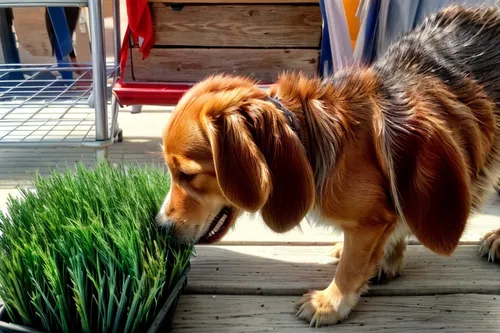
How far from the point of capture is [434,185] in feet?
4.53

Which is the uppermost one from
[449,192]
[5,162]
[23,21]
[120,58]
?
[449,192]

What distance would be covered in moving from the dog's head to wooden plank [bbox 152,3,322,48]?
1570 mm

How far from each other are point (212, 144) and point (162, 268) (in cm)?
34

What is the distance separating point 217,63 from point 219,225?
1747 millimetres

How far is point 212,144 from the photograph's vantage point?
1250 millimetres

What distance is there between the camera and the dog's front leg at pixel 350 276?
1462 mm

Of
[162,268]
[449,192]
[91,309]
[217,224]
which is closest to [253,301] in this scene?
[217,224]

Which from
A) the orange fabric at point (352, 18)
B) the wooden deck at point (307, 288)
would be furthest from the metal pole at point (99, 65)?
the orange fabric at point (352, 18)

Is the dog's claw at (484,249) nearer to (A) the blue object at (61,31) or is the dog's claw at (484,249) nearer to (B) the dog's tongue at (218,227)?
(B) the dog's tongue at (218,227)

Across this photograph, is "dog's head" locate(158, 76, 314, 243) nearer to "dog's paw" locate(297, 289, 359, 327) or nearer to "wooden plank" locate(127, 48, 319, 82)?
"dog's paw" locate(297, 289, 359, 327)

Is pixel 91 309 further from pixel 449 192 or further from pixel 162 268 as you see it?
pixel 449 192

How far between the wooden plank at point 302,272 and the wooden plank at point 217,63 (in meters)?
1.48

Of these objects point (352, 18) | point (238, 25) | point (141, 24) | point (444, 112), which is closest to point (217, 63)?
point (238, 25)

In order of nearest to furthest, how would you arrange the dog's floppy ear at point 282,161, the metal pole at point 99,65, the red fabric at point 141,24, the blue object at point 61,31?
the dog's floppy ear at point 282,161 < the metal pole at point 99,65 < the red fabric at point 141,24 < the blue object at point 61,31
